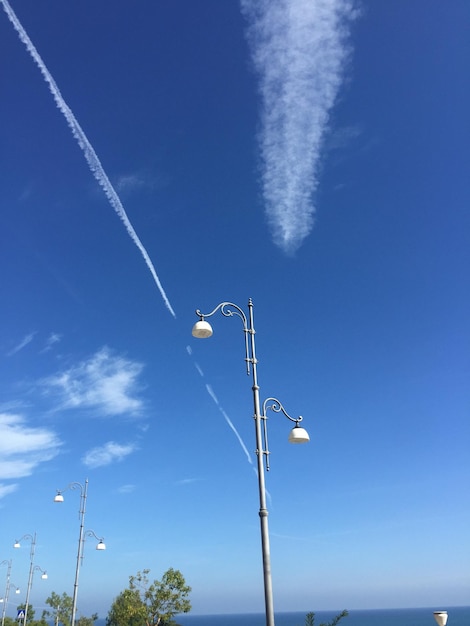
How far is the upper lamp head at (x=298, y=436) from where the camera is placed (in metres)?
9.71

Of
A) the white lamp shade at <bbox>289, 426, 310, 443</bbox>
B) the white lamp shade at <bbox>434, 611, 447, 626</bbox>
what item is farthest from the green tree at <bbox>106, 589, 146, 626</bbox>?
the white lamp shade at <bbox>289, 426, 310, 443</bbox>

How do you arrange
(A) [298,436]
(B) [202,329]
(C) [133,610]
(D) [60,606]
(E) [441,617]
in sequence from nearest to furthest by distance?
(B) [202,329], (A) [298,436], (E) [441,617], (C) [133,610], (D) [60,606]

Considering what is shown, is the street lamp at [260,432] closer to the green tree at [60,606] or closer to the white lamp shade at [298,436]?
the white lamp shade at [298,436]

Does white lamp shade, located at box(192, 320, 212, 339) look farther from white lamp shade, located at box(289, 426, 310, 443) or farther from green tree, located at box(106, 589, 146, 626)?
green tree, located at box(106, 589, 146, 626)

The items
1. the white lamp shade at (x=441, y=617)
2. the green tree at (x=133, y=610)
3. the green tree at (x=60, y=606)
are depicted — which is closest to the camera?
the white lamp shade at (x=441, y=617)

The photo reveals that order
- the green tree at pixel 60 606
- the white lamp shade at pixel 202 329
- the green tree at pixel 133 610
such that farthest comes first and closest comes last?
the green tree at pixel 60 606 → the green tree at pixel 133 610 → the white lamp shade at pixel 202 329

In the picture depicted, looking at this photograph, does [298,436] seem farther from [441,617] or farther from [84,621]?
[84,621]

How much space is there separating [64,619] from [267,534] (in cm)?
5664

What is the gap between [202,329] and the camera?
9453mm

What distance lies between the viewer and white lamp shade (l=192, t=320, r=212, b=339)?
9.46 meters

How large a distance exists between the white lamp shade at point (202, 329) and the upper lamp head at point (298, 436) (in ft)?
7.88

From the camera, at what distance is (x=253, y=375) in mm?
9406

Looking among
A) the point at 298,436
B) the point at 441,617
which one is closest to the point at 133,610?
the point at 441,617

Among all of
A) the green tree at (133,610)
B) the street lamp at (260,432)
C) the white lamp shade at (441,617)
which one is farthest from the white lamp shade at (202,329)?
the green tree at (133,610)
